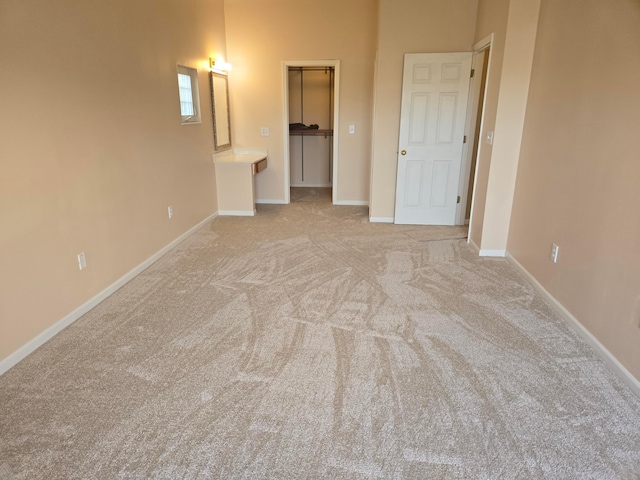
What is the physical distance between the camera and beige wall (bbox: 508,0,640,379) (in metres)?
Answer: 2.19

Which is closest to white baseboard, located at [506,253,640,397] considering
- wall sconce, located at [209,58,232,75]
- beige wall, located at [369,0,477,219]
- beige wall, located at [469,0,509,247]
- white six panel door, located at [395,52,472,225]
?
beige wall, located at [469,0,509,247]

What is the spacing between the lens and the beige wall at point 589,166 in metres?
2.19

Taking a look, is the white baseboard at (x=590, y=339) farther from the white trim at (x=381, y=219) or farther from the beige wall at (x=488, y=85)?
the white trim at (x=381, y=219)

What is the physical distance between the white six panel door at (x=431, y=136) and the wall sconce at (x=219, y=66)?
7.83ft

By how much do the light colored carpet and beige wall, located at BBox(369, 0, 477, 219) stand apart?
7.61 feet

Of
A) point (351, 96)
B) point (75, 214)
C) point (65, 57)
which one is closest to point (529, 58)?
point (351, 96)

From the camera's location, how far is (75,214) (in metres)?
2.78

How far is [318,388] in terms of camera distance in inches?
83.1

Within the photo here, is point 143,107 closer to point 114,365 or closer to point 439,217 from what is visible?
point 114,365

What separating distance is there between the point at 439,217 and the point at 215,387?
3.82 metres

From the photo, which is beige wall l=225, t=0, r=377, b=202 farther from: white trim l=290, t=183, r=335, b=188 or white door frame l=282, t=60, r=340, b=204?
white trim l=290, t=183, r=335, b=188

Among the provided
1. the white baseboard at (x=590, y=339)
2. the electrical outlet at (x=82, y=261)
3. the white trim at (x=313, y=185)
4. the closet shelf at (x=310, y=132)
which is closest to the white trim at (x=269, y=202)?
the white trim at (x=313, y=185)

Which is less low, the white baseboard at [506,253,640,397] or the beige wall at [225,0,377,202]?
the beige wall at [225,0,377,202]

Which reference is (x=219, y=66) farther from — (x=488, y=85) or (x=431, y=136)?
(x=488, y=85)
